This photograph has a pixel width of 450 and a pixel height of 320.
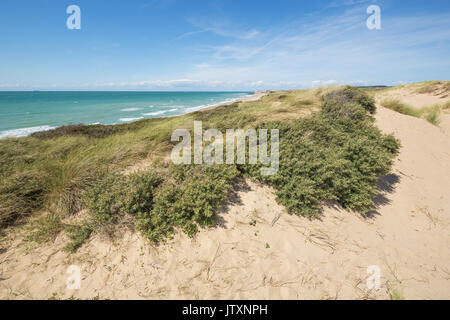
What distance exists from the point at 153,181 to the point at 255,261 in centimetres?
254

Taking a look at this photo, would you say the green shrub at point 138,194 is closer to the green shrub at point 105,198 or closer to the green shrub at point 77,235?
the green shrub at point 105,198

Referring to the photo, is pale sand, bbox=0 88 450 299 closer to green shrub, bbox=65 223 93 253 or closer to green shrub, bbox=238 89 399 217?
green shrub, bbox=65 223 93 253

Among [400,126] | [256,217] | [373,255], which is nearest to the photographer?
[373,255]

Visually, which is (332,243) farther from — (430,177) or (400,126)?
(400,126)

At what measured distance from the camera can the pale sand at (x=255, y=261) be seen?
8.32 feet

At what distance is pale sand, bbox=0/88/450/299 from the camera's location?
2535 mm

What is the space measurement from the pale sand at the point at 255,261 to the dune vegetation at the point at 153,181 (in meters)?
0.29

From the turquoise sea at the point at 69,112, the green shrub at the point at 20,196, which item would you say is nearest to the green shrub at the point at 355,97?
the green shrub at the point at 20,196

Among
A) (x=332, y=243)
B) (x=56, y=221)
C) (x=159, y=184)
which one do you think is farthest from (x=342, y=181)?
(x=56, y=221)

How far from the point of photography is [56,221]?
3.08 metres

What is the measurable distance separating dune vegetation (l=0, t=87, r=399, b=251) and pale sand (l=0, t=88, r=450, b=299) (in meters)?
0.29

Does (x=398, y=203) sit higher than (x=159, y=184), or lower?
lower

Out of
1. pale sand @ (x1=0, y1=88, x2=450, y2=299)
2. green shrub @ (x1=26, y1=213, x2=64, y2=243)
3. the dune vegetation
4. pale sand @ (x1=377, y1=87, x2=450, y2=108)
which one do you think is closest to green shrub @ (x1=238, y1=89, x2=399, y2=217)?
the dune vegetation
